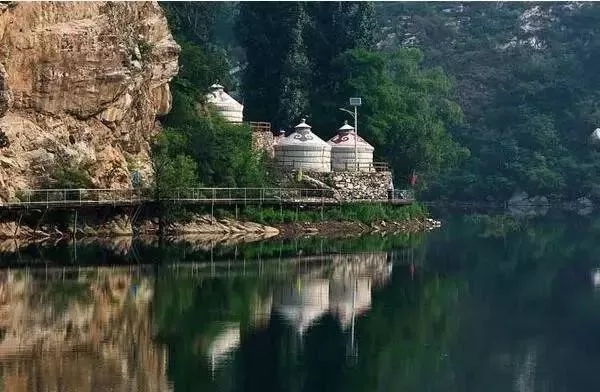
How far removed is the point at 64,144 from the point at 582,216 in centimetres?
4872

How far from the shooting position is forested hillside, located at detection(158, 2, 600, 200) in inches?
3063

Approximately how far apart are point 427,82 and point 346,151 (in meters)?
17.4

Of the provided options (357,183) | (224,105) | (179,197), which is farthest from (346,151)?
(179,197)

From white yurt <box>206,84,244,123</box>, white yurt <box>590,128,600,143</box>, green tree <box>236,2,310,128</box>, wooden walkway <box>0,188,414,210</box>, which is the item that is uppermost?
green tree <box>236,2,310,128</box>

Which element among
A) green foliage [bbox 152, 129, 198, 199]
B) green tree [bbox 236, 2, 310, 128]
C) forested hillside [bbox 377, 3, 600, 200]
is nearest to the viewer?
green foliage [bbox 152, 129, 198, 199]

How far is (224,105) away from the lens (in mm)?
72000

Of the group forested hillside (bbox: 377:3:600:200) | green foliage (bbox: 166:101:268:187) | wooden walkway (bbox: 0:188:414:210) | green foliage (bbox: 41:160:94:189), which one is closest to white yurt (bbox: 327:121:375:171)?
wooden walkway (bbox: 0:188:414:210)

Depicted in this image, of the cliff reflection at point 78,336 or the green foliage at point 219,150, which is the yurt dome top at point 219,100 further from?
the cliff reflection at point 78,336

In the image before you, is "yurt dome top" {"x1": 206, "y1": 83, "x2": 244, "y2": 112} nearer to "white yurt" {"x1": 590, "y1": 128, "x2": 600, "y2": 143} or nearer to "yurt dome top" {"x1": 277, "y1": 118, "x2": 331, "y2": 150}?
"yurt dome top" {"x1": 277, "y1": 118, "x2": 331, "y2": 150}

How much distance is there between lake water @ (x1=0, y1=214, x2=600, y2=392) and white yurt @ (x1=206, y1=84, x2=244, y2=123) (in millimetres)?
14881

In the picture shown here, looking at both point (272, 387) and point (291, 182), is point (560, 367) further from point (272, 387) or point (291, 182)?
point (291, 182)

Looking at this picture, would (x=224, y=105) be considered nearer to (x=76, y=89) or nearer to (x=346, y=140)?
(x=346, y=140)

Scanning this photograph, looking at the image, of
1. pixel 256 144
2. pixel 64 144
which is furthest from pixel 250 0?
pixel 64 144

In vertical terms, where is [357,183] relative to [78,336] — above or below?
above
